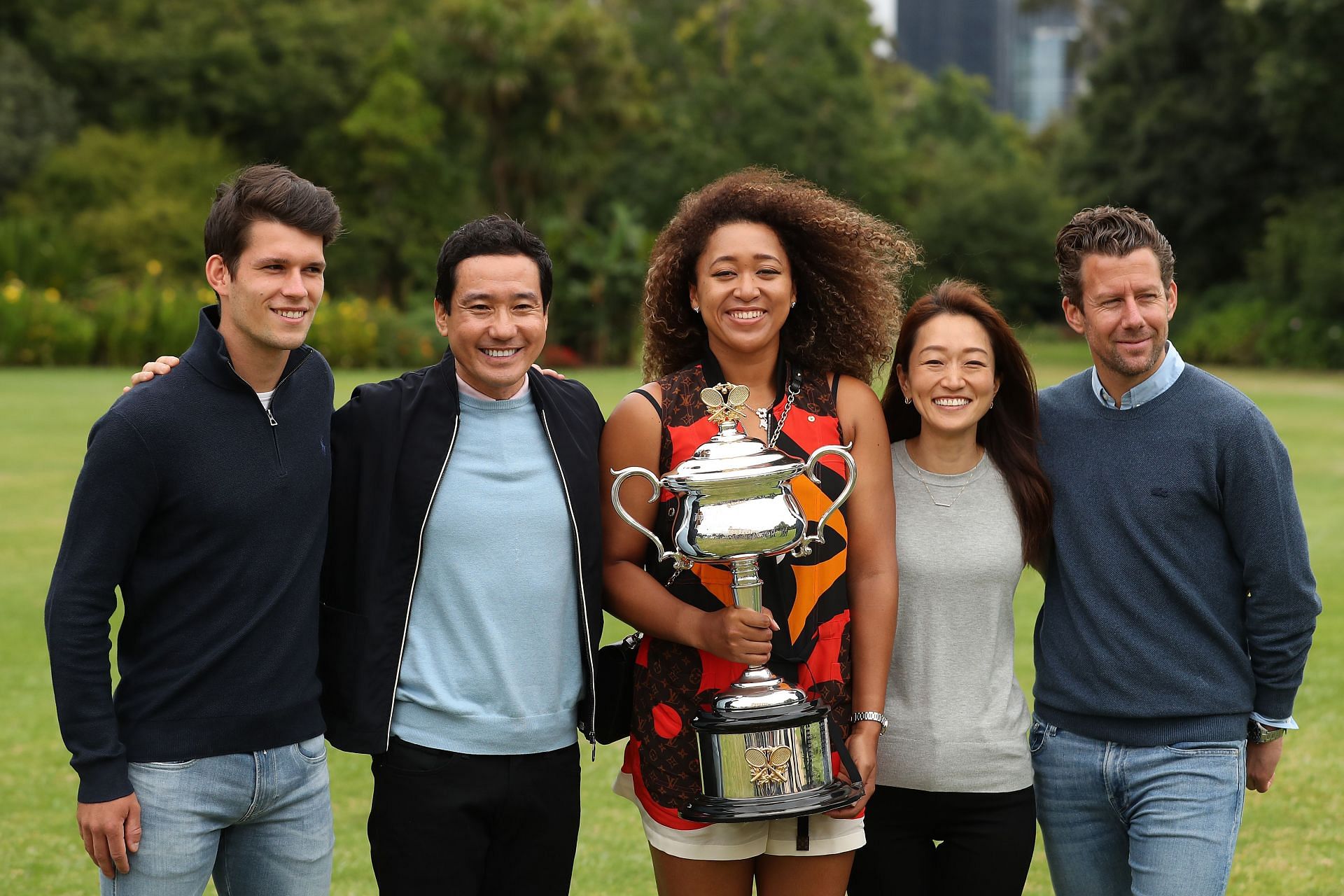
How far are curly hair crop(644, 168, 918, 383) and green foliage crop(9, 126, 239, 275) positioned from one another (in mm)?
30630

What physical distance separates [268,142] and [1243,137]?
2556 centimetres

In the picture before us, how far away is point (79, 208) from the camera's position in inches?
1334

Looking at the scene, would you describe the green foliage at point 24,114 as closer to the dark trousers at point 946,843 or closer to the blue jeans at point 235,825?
the blue jeans at point 235,825

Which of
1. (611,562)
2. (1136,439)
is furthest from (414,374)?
(1136,439)

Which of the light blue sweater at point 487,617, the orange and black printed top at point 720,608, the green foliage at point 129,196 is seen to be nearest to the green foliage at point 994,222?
the green foliage at point 129,196

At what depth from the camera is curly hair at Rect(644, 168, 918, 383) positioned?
3287mm

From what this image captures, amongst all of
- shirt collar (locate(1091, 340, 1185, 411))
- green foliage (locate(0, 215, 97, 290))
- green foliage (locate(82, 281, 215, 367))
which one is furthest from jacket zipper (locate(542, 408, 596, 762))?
green foliage (locate(0, 215, 97, 290))

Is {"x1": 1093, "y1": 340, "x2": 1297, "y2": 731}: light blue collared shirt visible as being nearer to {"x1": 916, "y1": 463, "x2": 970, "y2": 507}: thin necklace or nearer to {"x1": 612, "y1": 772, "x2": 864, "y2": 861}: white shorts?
{"x1": 916, "y1": 463, "x2": 970, "y2": 507}: thin necklace

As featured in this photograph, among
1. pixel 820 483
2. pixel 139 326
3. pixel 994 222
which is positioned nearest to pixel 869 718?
A: pixel 820 483

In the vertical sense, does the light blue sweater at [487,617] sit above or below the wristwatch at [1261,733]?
above

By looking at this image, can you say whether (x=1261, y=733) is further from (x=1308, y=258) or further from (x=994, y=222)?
(x=994, y=222)

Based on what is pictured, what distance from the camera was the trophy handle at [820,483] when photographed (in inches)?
113

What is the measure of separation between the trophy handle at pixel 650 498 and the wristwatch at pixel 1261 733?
135 cm

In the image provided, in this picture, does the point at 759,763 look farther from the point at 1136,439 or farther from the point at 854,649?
the point at 1136,439
